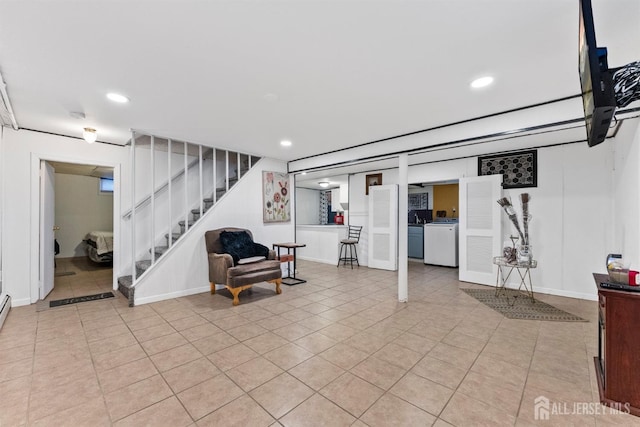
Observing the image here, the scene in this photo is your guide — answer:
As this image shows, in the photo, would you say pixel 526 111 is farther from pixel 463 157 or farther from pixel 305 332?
pixel 305 332

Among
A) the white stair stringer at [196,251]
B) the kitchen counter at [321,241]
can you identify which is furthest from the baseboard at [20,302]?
the kitchen counter at [321,241]

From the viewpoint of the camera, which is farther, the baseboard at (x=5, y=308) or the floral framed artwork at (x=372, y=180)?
the floral framed artwork at (x=372, y=180)

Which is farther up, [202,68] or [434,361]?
[202,68]

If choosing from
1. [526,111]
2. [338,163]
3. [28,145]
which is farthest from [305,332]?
[28,145]

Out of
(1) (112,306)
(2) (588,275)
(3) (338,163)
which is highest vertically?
(3) (338,163)

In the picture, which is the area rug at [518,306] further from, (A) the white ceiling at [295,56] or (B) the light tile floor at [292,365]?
(A) the white ceiling at [295,56]

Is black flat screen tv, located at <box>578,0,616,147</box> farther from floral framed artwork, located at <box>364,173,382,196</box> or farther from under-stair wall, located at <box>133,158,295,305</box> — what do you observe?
floral framed artwork, located at <box>364,173,382,196</box>

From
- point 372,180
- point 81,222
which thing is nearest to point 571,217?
point 372,180

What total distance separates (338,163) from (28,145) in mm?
4533

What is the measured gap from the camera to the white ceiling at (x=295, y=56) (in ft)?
5.07

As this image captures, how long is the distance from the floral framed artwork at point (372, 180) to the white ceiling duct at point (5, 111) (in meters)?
5.84

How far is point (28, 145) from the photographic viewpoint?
375 cm

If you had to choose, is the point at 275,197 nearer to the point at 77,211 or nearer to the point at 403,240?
the point at 403,240

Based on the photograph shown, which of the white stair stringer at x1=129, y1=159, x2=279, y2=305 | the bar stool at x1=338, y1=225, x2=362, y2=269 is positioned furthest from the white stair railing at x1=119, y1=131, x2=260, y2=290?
A: the bar stool at x1=338, y1=225, x2=362, y2=269
